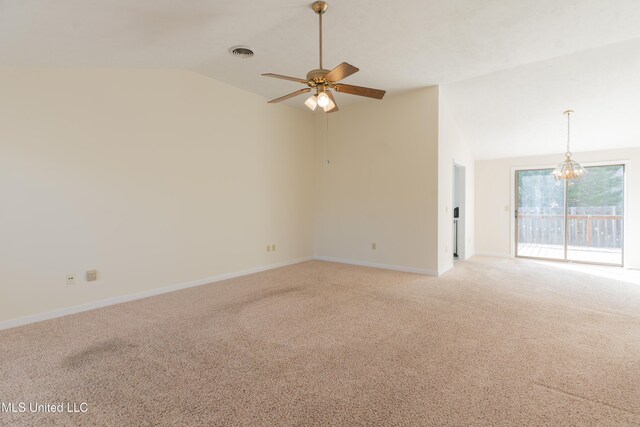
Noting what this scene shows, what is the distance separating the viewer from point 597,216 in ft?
18.9

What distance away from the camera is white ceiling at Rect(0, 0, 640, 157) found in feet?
8.05

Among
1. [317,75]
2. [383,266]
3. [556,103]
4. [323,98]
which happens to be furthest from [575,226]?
[317,75]

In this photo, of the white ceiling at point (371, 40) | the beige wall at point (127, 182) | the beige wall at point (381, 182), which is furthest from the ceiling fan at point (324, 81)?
the beige wall at point (381, 182)

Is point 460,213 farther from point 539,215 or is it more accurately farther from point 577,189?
point 577,189

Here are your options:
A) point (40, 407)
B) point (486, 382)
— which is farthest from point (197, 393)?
point (486, 382)

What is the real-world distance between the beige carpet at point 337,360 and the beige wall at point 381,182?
134 cm

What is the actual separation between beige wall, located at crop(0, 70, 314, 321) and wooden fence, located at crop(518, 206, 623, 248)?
5303 mm

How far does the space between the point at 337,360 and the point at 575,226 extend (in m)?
6.28

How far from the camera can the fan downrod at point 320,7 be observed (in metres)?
2.55

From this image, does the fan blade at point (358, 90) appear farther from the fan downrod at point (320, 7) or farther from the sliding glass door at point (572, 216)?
the sliding glass door at point (572, 216)

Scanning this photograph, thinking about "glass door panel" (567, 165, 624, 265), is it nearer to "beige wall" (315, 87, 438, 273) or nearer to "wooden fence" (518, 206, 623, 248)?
"wooden fence" (518, 206, 623, 248)

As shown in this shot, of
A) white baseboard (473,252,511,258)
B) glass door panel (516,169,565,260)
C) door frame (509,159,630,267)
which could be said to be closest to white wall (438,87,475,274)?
door frame (509,159,630,267)

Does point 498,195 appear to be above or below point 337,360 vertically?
above

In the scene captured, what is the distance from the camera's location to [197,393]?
1729 millimetres
